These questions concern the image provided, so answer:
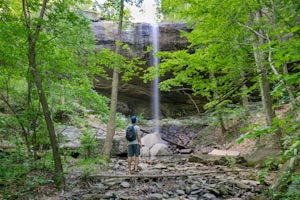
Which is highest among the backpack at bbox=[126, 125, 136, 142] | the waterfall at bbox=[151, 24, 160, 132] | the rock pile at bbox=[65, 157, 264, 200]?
the waterfall at bbox=[151, 24, 160, 132]

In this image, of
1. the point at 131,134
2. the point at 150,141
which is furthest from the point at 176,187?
the point at 150,141

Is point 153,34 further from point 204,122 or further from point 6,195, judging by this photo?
point 6,195

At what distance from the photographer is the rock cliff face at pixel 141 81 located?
15.4 m

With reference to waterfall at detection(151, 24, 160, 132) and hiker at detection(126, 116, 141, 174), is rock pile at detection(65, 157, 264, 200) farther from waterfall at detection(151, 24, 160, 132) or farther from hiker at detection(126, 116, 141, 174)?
waterfall at detection(151, 24, 160, 132)

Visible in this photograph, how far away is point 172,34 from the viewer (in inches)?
608

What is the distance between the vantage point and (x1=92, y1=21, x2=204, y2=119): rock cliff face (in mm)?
15352

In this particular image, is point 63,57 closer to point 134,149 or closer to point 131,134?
point 131,134

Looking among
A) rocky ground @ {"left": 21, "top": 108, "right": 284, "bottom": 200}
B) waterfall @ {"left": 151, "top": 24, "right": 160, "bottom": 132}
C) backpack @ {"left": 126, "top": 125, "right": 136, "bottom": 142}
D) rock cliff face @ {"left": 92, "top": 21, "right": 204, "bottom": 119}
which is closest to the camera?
rocky ground @ {"left": 21, "top": 108, "right": 284, "bottom": 200}

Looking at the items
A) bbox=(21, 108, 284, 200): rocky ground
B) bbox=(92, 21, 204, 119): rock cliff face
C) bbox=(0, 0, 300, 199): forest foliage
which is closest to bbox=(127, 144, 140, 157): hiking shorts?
bbox=(21, 108, 284, 200): rocky ground

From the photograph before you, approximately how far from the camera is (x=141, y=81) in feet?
57.8

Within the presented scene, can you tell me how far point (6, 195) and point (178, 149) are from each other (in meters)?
9.58

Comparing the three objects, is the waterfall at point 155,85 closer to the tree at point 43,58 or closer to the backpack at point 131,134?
the backpack at point 131,134

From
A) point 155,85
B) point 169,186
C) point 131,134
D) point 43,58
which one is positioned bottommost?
point 169,186

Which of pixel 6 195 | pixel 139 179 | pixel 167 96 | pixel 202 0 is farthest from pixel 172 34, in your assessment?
pixel 6 195
